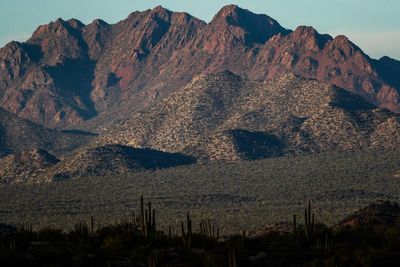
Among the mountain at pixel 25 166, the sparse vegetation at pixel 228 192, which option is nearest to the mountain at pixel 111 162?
the mountain at pixel 25 166

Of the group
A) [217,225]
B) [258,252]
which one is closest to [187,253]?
[258,252]

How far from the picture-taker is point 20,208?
132 m

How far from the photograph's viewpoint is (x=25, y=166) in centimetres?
18412

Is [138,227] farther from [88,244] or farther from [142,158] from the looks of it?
[142,158]

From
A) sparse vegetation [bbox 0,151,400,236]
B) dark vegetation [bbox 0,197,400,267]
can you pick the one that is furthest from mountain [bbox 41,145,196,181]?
dark vegetation [bbox 0,197,400,267]

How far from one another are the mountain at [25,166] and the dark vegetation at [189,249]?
109571 millimetres

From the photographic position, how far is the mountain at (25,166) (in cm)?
17512

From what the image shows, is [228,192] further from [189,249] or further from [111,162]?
[189,249]

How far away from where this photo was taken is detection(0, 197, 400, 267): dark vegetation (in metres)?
54.8

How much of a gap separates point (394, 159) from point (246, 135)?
36.7 metres

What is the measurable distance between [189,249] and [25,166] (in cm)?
12897

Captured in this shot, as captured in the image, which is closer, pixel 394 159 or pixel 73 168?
pixel 394 159

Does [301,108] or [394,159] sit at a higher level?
[301,108]

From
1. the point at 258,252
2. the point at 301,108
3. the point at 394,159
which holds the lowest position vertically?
the point at 258,252
